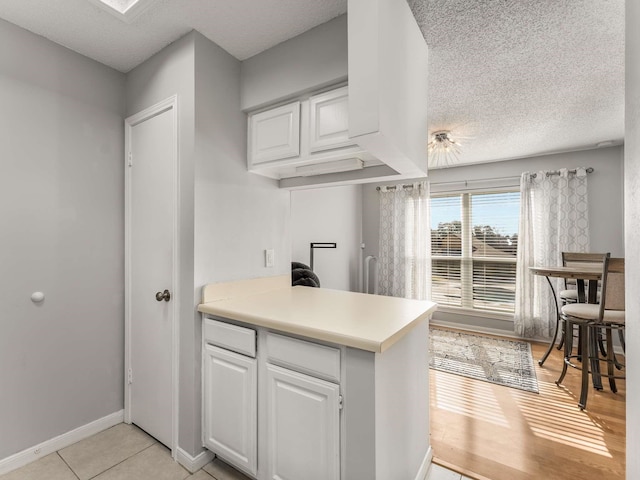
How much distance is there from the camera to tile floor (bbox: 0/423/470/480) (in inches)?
63.2

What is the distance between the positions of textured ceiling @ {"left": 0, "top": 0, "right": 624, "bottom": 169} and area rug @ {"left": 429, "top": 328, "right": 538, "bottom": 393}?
2.45m

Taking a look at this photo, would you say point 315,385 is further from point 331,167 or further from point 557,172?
point 557,172

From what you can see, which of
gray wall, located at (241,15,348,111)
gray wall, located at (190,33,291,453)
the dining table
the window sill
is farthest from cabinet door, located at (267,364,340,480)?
the window sill

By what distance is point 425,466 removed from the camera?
1683 millimetres

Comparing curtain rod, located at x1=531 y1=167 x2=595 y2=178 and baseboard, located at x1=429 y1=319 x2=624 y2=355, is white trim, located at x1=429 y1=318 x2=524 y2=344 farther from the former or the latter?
curtain rod, located at x1=531 y1=167 x2=595 y2=178

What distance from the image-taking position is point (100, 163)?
199 centimetres

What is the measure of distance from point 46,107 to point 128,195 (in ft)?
2.03

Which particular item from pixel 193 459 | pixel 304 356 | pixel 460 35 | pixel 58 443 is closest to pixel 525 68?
pixel 460 35

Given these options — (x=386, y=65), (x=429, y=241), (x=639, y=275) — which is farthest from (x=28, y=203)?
(x=429, y=241)

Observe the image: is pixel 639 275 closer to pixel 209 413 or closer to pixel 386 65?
pixel 386 65

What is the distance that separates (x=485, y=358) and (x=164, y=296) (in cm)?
332

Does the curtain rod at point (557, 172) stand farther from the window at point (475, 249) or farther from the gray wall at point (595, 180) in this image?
the window at point (475, 249)

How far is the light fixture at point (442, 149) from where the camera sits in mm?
3227

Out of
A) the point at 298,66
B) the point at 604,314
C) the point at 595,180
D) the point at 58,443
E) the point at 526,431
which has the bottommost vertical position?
the point at 526,431
